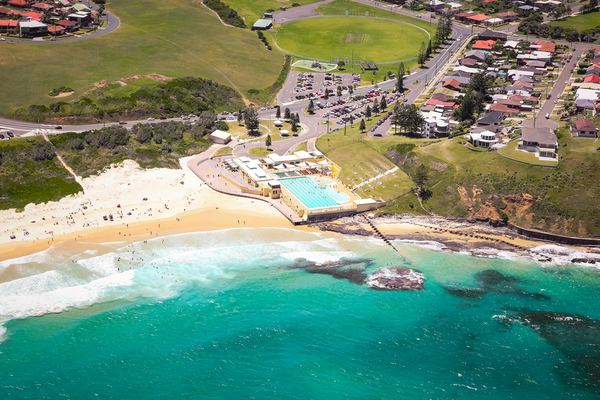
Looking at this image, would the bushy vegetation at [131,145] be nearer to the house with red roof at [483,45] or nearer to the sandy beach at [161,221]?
the sandy beach at [161,221]

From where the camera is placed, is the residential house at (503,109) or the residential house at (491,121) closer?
the residential house at (491,121)

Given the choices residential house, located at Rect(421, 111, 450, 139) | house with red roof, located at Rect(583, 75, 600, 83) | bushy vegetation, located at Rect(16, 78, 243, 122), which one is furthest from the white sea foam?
house with red roof, located at Rect(583, 75, 600, 83)

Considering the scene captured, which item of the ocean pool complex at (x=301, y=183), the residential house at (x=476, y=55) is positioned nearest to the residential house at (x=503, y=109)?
the ocean pool complex at (x=301, y=183)

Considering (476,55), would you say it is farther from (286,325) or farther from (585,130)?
(286,325)

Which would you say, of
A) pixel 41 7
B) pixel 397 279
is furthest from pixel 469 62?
pixel 41 7

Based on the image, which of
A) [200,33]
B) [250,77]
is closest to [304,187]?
[250,77]

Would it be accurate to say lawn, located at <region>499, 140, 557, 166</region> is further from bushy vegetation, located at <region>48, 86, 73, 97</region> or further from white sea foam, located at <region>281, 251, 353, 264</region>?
bushy vegetation, located at <region>48, 86, 73, 97</region>
